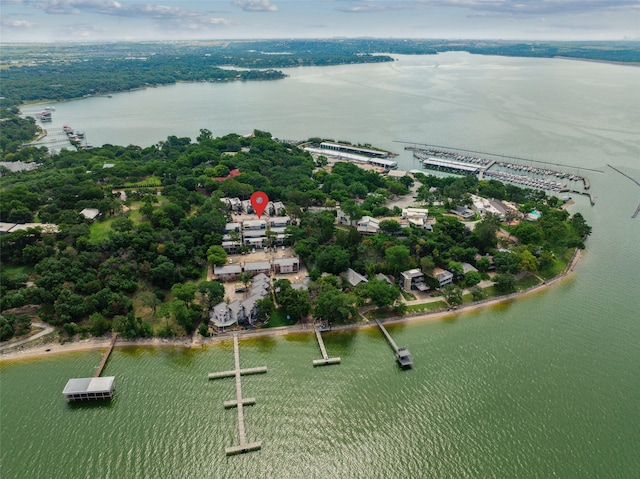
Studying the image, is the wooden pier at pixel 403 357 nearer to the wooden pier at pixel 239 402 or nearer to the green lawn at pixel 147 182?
the wooden pier at pixel 239 402

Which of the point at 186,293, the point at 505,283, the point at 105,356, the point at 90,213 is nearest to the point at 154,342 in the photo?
the point at 105,356

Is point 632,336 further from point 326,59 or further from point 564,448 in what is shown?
point 326,59

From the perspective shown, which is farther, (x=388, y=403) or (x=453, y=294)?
(x=453, y=294)

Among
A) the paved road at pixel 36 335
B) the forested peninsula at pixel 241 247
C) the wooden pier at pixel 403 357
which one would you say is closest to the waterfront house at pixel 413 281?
the forested peninsula at pixel 241 247

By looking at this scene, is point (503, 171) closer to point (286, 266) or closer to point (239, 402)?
point (286, 266)

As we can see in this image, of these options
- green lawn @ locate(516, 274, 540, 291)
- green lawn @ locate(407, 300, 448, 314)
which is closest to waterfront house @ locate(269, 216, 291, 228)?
green lawn @ locate(407, 300, 448, 314)

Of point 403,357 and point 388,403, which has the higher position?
point 403,357

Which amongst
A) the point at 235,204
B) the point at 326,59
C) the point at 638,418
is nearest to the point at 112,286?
the point at 235,204

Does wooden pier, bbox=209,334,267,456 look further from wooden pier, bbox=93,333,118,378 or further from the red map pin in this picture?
the red map pin
